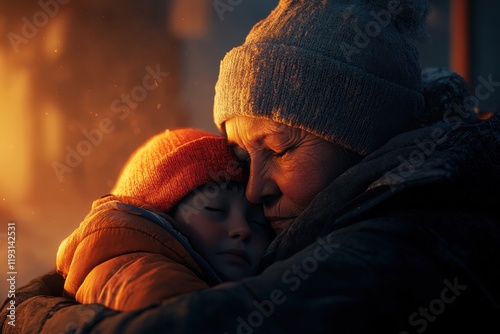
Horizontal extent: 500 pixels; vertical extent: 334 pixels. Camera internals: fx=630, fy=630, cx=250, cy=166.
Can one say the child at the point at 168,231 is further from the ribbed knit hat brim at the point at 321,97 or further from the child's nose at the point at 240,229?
the ribbed knit hat brim at the point at 321,97

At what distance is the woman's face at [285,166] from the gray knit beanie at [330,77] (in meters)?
0.03

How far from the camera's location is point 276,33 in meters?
1.59

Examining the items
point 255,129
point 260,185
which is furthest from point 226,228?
point 255,129

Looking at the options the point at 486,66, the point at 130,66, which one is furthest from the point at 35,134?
the point at 486,66

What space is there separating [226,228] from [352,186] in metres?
0.43

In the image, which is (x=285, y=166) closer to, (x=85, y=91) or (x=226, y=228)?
(x=226, y=228)

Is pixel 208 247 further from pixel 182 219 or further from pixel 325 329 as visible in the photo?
pixel 325 329

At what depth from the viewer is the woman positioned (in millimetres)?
999

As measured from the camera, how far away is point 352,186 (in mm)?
1268

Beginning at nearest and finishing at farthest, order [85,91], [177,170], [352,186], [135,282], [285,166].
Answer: [135,282], [352,186], [285,166], [177,170], [85,91]

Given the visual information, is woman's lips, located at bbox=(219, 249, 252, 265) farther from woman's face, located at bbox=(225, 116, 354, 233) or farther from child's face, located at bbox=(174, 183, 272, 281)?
woman's face, located at bbox=(225, 116, 354, 233)

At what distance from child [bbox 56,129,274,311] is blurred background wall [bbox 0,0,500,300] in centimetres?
55

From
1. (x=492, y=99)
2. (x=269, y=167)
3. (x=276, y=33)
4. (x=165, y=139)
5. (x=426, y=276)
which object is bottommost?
(x=492, y=99)

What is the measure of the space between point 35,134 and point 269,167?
39.6 inches
